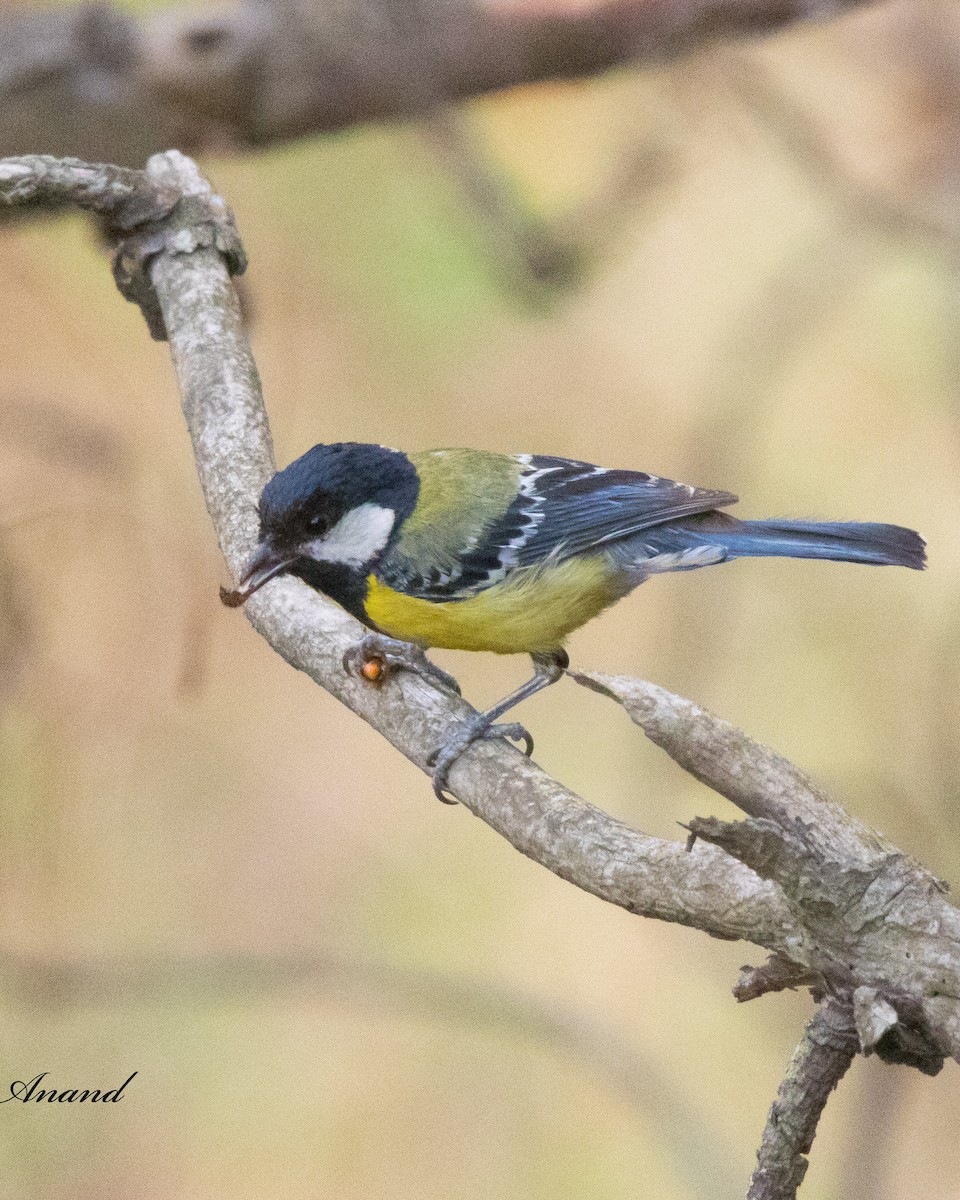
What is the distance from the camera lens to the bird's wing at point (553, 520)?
2607mm

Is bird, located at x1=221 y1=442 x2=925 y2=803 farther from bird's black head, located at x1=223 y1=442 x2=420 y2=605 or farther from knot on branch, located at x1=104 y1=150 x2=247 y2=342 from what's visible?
knot on branch, located at x1=104 y1=150 x2=247 y2=342

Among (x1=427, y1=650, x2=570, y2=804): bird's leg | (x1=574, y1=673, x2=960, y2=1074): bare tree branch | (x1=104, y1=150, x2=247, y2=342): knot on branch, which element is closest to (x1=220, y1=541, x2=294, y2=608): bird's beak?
(x1=427, y1=650, x2=570, y2=804): bird's leg

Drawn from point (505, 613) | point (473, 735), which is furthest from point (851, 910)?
point (505, 613)

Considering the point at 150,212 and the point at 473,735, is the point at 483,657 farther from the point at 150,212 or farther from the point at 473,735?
the point at 473,735

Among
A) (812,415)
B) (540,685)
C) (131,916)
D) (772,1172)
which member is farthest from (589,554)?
(812,415)

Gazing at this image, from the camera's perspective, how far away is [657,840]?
1.60 meters

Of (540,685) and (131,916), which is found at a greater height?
(540,685)

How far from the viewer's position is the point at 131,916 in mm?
4094

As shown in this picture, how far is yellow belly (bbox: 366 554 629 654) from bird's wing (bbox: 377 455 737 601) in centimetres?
3

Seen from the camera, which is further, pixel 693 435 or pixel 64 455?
pixel 693 435

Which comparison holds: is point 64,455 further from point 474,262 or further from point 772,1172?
point 772,1172

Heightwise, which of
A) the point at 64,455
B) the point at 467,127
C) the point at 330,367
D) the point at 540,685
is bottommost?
the point at 540,685

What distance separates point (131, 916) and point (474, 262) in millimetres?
2434

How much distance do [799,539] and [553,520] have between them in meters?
0.52
